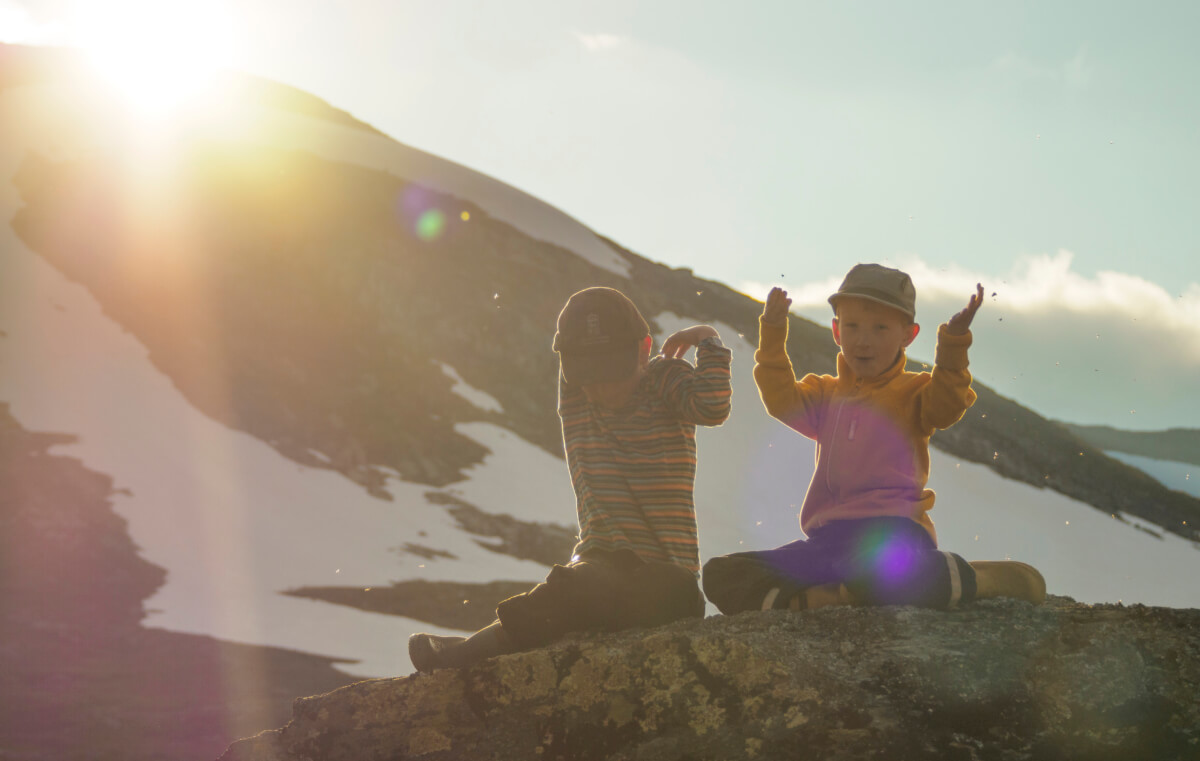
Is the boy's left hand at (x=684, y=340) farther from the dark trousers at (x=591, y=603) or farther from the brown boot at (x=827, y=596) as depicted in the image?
the brown boot at (x=827, y=596)

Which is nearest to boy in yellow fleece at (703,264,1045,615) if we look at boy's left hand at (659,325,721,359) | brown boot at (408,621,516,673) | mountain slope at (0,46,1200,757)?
boy's left hand at (659,325,721,359)

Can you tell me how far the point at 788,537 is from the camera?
27.9 metres

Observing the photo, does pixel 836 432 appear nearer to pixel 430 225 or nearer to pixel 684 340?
pixel 684 340

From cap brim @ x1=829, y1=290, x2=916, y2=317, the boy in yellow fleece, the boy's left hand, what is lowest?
the boy in yellow fleece

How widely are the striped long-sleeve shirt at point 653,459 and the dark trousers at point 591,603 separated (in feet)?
0.64

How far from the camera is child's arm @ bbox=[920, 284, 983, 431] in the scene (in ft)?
12.1

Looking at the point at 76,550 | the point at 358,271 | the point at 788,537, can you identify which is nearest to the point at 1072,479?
the point at 788,537

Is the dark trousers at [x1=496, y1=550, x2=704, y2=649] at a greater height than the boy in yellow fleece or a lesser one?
lesser

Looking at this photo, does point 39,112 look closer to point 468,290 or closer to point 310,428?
point 468,290

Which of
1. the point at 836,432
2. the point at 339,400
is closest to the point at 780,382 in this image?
the point at 836,432

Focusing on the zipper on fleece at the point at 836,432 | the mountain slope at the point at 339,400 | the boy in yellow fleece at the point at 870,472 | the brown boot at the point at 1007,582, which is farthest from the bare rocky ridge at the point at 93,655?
the brown boot at the point at 1007,582

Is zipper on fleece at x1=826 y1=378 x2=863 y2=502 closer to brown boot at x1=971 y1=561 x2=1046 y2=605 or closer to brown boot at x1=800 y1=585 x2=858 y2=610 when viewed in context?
brown boot at x1=800 y1=585 x2=858 y2=610

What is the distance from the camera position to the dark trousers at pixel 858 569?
3.59 meters

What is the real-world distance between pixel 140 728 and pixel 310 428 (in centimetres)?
1463
